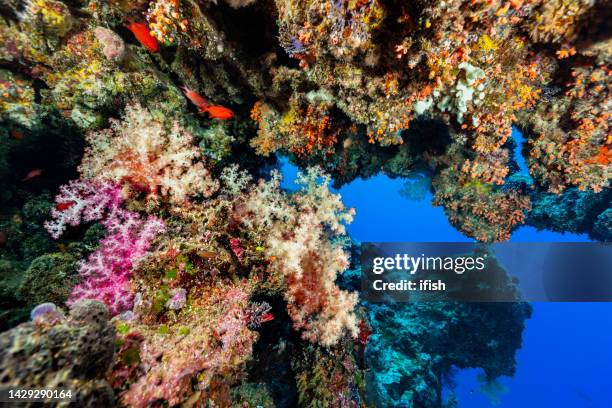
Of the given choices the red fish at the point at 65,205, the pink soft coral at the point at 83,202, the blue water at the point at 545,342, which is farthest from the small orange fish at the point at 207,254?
the blue water at the point at 545,342

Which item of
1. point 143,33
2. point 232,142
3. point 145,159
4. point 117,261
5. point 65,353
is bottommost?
point 65,353

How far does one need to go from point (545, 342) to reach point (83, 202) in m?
84.9

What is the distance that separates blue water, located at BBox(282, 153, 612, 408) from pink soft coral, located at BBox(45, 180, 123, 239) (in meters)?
41.6

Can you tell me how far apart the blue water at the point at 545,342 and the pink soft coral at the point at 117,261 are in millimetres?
41779

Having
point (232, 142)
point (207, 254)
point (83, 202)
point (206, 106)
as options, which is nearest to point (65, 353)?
point (207, 254)

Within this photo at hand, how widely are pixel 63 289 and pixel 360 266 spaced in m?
9.52

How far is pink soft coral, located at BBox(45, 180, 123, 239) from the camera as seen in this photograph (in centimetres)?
447

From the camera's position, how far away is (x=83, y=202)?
Answer: 14.9 ft

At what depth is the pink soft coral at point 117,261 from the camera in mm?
3924

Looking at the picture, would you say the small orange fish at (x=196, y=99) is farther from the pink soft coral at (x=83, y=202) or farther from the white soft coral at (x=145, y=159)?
the pink soft coral at (x=83, y=202)

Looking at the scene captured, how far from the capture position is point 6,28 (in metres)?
4.65

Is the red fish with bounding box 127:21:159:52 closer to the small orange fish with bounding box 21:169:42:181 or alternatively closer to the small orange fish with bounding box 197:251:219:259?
the small orange fish with bounding box 21:169:42:181

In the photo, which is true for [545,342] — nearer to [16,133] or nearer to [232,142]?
[232,142]

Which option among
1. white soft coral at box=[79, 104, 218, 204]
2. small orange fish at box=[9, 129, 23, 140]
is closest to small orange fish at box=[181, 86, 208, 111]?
white soft coral at box=[79, 104, 218, 204]
